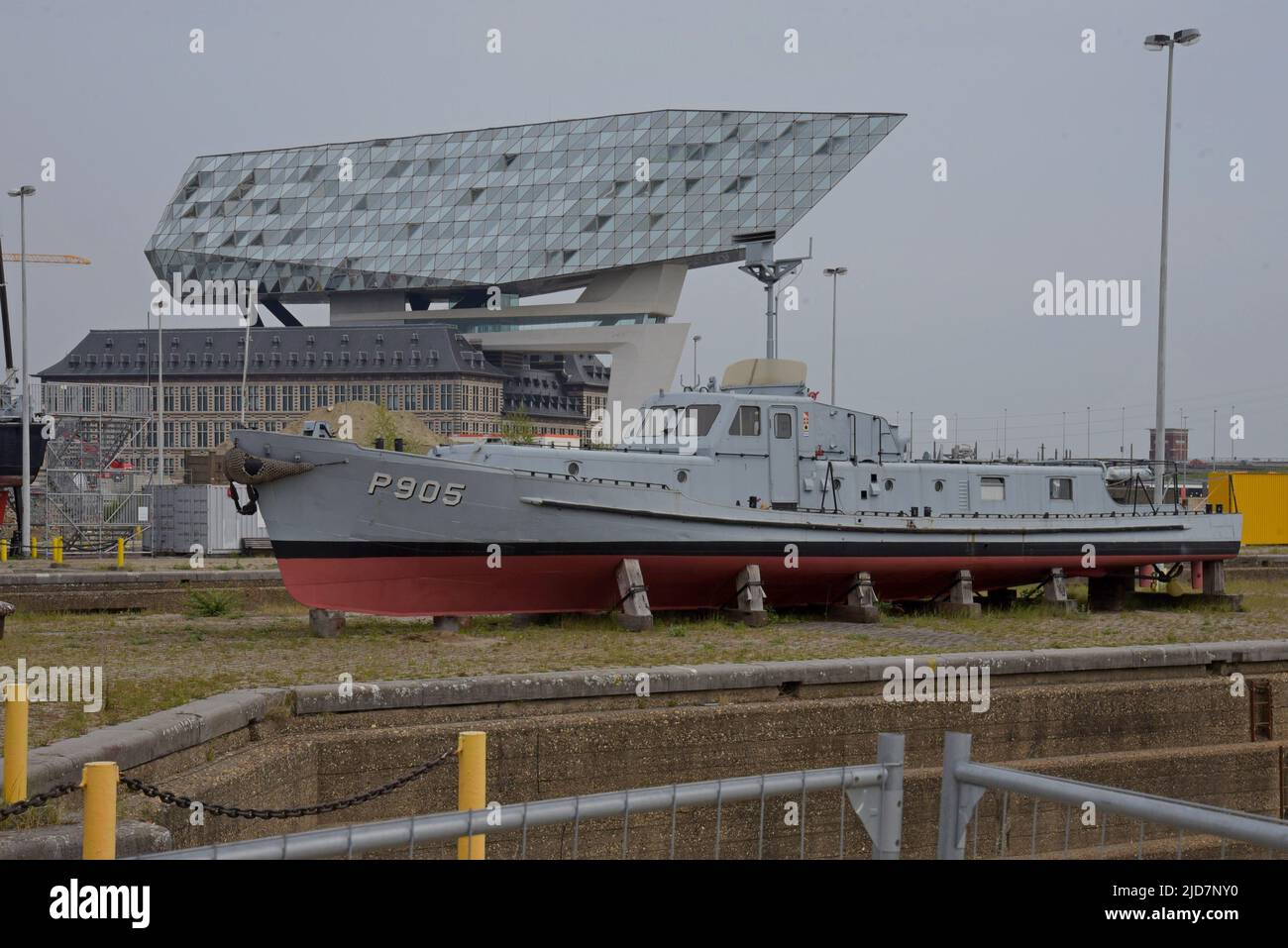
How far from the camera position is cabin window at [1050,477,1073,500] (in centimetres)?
2811

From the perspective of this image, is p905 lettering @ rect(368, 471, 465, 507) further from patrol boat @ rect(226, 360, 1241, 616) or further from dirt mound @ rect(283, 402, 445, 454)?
dirt mound @ rect(283, 402, 445, 454)

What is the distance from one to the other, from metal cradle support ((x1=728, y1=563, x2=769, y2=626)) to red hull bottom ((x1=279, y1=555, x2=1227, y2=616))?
0.77ft

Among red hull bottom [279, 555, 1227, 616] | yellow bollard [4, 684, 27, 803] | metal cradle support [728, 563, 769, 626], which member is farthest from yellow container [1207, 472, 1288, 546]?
yellow bollard [4, 684, 27, 803]

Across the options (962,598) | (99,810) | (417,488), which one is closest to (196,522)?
(417,488)

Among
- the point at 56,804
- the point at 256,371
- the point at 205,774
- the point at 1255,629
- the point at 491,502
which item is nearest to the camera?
the point at 56,804

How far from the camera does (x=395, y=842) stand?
5.11 m

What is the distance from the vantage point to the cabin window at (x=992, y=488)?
27.0 meters

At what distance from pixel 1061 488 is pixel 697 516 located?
950 centimetres

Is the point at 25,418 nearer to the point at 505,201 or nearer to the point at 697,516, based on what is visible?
the point at 697,516

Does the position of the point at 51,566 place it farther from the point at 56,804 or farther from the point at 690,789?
the point at 690,789

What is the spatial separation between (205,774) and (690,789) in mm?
5619

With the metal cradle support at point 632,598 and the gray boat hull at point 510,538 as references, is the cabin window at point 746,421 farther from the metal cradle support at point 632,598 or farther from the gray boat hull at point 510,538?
the metal cradle support at point 632,598

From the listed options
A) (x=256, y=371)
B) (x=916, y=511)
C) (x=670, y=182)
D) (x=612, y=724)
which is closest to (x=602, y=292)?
(x=670, y=182)

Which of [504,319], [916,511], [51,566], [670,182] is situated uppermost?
[670,182]
